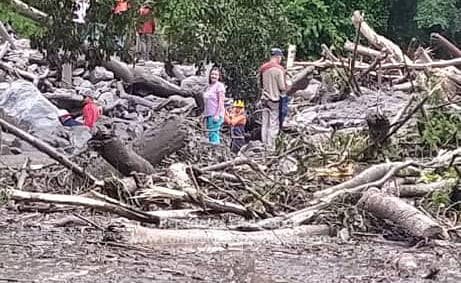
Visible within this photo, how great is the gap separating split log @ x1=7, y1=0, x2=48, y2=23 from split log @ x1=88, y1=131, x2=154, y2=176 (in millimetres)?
1250

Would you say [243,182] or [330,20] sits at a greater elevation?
[330,20]

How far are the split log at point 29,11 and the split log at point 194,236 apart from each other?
214 centimetres

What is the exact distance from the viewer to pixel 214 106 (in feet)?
45.8

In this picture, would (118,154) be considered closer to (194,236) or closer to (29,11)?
(29,11)

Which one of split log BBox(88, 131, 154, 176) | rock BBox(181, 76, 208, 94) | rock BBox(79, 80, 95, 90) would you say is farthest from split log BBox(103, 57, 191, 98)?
split log BBox(88, 131, 154, 176)

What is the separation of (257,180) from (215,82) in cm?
453

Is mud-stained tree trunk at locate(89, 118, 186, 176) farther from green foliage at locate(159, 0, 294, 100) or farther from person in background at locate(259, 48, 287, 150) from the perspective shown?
person in background at locate(259, 48, 287, 150)

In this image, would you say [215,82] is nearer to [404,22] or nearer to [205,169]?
[205,169]

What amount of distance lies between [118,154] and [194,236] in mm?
2214

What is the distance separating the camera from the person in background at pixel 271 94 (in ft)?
46.7

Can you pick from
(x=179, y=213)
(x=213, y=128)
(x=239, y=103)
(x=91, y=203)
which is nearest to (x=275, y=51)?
(x=213, y=128)

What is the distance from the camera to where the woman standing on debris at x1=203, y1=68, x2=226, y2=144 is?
13.9 metres

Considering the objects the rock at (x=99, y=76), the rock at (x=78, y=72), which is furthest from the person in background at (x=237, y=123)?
the rock at (x=78, y=72)

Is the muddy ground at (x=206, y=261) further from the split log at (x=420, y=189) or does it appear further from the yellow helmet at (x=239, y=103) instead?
the yellow helmet at (x=239, y=103)
